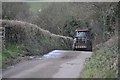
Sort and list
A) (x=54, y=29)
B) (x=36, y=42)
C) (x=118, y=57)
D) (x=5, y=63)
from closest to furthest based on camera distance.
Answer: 1. (x=118, y=57)
2. (x=5, y=63)
3. (x=36, y=42)
4. (x=54, y=29)

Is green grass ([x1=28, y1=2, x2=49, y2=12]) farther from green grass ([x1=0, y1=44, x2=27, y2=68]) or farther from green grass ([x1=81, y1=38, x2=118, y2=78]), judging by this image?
green grass ([x1=81, y1=38, x2=118, y2=78])

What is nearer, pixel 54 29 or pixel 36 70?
pixel 36 70

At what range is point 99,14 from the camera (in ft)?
66.4

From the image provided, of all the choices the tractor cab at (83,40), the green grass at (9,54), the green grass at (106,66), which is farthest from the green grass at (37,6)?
the green grass at (106,66)

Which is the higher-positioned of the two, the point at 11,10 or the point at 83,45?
the point at 11,10

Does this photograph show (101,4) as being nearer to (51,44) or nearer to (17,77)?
(17,77)

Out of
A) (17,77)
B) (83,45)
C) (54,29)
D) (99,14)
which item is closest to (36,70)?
(17,77)

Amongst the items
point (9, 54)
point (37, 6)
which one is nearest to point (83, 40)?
point (9, 54)

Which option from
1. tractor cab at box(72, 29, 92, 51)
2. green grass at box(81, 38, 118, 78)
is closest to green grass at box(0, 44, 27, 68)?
green grass at box(81, 38, 118, 78)

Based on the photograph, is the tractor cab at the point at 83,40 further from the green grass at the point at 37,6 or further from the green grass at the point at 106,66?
the green grass at the point at 106,66

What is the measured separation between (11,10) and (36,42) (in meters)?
8.39

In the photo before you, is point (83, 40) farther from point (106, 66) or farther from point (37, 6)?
point (106, 66)

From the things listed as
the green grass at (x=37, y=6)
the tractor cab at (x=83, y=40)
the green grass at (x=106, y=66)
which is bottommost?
the green grass at (x=106, y=66)

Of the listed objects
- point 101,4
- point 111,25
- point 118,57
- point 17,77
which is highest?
point 101,4
